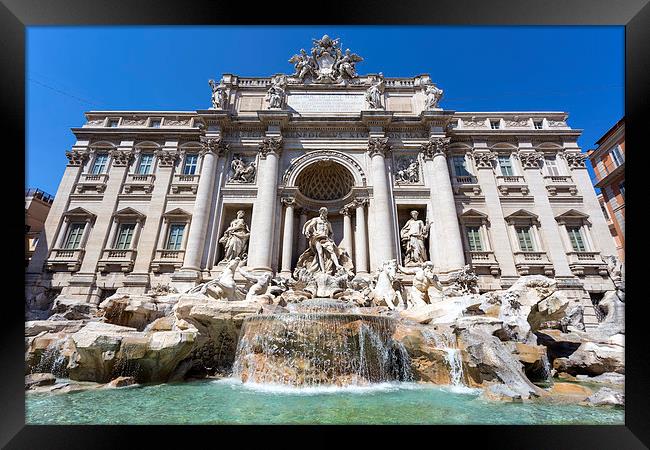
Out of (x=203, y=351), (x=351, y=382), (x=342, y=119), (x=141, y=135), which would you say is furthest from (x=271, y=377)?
(x=141, y=135)

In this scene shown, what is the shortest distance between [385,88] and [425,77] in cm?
262

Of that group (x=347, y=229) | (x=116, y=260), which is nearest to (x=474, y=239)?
(x=347, y=229)

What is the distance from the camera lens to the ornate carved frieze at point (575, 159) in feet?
55.6

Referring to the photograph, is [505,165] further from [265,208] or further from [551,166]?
[265,208]

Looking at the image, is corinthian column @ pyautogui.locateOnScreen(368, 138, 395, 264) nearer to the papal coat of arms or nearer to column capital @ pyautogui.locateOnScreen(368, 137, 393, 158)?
column capital @ pyautogui.locateOnScreen(368, 137, 393, 158)

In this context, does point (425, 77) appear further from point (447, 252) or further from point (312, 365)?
point (312, 365)

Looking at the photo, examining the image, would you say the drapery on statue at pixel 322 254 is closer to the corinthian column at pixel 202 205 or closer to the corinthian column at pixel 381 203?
the corinthian column at pixel 381 203

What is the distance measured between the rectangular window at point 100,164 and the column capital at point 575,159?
28007mm

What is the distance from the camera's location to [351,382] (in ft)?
21.7

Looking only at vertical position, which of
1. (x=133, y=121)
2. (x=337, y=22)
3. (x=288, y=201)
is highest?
(x=133, y=121)

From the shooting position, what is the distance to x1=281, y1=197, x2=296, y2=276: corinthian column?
47.8 feet

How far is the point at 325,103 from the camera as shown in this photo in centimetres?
1797

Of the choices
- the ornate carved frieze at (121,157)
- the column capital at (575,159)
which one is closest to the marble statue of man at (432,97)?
the column capital at (575,159)

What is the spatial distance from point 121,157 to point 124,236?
16.9 ft
